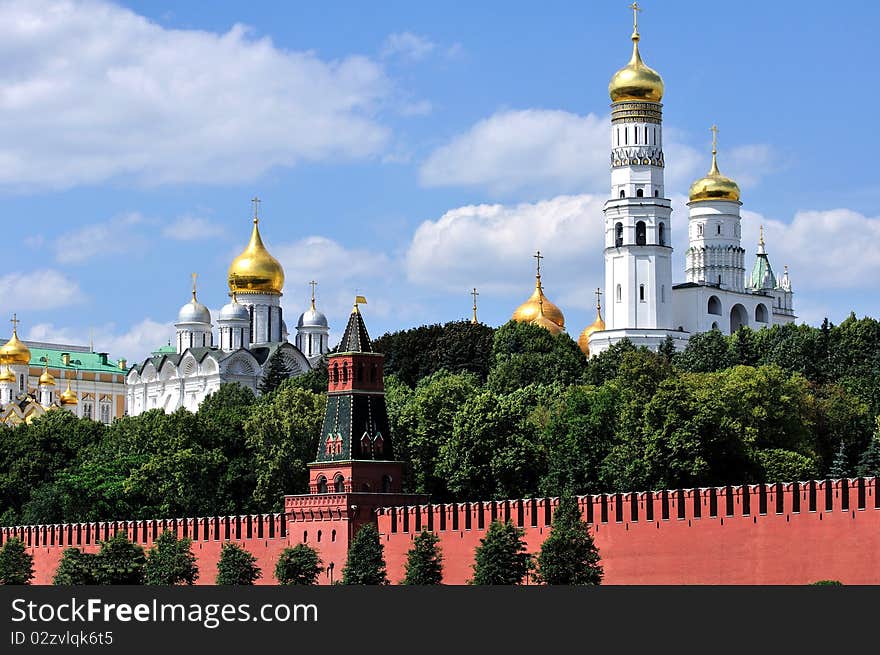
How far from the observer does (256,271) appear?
129m

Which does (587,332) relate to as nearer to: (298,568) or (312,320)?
(312,320)

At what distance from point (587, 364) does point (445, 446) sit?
2403 cm

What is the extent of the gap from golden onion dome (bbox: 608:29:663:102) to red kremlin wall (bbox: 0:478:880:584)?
47.3 meters

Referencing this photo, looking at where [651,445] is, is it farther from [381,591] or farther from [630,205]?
[630,205]

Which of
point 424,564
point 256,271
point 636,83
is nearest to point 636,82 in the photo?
point 636,83

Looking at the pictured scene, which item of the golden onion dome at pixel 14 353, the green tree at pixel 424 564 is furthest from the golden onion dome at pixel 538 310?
the green tree at pixel 424 564

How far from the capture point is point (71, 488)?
277ft

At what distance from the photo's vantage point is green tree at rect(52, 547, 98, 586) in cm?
6738

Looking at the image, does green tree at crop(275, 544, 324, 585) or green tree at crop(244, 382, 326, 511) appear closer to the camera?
green tree at crop(275, 544, 324, 585)

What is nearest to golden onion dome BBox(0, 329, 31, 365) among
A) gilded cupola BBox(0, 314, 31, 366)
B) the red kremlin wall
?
gilded cupola BBox(0, 314, 31, 366)

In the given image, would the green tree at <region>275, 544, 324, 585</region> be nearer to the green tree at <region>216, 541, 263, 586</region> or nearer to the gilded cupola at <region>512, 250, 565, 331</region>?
the green tree at <region>216, 541, 263, 586</region>

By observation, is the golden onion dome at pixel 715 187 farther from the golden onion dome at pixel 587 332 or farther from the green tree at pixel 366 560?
the green tree at pixel 366 560

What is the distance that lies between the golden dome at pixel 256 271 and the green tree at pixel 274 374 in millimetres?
6071

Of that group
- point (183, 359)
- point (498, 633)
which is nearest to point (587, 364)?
point (183, 359)
